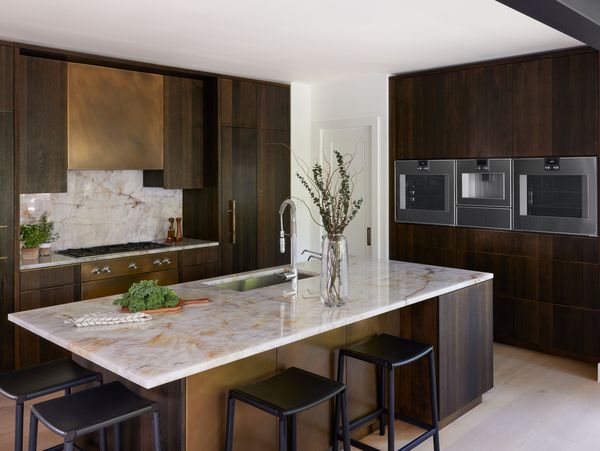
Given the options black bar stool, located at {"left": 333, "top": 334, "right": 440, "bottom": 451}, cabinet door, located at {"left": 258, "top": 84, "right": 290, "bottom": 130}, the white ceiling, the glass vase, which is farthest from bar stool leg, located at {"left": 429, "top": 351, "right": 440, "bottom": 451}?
cabinet door, located at {"left": 258, "top": 84, "right": 290, "bottom": 130}

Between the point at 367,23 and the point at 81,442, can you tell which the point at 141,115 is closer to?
the point at 367,23

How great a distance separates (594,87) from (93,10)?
139 inches

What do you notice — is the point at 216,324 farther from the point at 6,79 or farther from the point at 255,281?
the point at 6,79

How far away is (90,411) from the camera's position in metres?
2.04

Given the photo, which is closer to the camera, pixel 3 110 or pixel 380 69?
pixel 3 110

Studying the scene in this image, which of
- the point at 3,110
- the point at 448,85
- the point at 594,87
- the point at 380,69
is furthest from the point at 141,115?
the point at 594,87

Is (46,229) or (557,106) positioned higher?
(557,106)

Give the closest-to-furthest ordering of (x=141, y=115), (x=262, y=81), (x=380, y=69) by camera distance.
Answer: (x=141, y=115) → (x=380, y=69) → (x=262, y=81)

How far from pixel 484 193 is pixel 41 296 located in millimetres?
3656

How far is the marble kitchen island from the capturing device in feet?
7.02

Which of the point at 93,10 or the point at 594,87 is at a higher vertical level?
the point at 93,10

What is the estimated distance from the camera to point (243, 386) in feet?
7.84

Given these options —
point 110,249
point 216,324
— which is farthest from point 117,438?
point 110,249

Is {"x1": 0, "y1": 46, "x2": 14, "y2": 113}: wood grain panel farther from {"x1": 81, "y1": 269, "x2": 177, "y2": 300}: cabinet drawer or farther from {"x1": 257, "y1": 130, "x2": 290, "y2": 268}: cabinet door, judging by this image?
{"x1": 257, "y1": 130, "x2": 290, "y2": 268}: cabinet door
